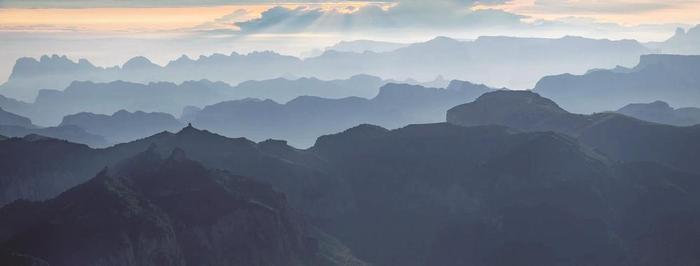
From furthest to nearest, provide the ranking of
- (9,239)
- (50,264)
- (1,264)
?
(9,239) → (50,264) → (1,264)

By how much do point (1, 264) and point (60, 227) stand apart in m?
28.3

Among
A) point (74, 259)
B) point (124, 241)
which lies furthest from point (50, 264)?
point (124, 241)

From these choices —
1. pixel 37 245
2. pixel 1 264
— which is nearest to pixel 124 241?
pixel 37 245

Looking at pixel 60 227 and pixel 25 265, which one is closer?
pixel 25 265

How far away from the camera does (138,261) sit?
19950 cm

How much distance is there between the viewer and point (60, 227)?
199 m

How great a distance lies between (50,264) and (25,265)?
Result: 12.2 m

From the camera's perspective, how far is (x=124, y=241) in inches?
7815

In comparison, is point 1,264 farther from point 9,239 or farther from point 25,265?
point 9,239

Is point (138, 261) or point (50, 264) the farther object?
point (138, 261)

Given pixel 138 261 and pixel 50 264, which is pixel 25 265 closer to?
pixel 50 264

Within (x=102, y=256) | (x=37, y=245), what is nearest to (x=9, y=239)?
(x=37, y=245)

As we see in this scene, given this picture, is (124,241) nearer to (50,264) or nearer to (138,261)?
(138,261)

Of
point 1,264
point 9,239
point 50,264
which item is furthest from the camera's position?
point 9,239
